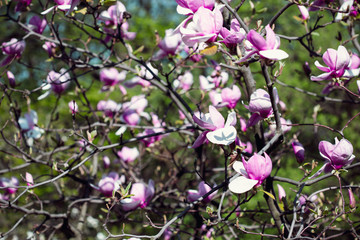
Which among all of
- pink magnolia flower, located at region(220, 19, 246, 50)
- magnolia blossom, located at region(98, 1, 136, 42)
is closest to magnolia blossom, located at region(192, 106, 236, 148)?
pink magnolia flower, located at region(220, 19, 246, 50)

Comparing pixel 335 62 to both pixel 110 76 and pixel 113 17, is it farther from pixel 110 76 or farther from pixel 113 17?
pixel 110 76

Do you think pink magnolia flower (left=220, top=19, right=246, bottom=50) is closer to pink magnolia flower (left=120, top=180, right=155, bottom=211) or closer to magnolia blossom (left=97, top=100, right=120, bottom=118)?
pink magnolia flower (left=120, top=180, right=155, bottom=211)

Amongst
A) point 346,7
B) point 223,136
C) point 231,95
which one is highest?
point 346,7

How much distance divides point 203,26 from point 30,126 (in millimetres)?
1068

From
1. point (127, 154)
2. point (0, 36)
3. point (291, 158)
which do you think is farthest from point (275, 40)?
point (0, 36)

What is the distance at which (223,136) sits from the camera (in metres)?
0.74

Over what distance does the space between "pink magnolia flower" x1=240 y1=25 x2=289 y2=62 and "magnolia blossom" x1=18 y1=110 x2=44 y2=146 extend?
112cm

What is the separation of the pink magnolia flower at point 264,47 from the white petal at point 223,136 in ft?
0.55

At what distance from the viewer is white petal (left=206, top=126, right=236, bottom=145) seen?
72cm

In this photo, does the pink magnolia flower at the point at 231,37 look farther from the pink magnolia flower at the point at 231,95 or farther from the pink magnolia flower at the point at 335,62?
the pink magnolia flower at the point at 231,95

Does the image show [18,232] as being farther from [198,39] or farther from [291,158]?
[198,39]

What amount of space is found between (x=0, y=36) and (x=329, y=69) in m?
6.16

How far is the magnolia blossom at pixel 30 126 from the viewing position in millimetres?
1448

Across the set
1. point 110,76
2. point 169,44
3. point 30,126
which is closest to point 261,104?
point 169,44
